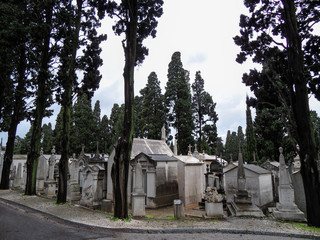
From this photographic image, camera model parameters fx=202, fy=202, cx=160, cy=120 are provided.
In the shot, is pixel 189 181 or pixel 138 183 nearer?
pixel 138 183

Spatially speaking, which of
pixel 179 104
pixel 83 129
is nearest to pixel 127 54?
pixel 179 104

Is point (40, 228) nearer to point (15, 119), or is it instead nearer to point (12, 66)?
point (12, 66)

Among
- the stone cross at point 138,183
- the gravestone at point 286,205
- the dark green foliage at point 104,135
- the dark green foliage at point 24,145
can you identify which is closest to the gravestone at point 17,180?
the stone cross at point 138,183

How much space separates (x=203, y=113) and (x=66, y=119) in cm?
2627

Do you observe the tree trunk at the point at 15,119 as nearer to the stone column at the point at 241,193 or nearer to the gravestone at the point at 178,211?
the gravestone at the point at 178,211

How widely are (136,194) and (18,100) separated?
13276 millimetres

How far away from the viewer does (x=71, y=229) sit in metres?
6.05

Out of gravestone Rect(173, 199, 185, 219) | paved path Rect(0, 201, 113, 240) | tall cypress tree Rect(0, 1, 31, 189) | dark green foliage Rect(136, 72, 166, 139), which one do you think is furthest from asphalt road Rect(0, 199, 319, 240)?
dark green foliage Rect(136, 72, 166, 139)

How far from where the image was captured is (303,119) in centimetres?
714

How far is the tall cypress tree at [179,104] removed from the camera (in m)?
27.9

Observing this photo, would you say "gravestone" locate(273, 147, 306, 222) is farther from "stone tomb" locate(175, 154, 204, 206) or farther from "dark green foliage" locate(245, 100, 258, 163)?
"dark green foliage" locate(245, 100, 258, 163)

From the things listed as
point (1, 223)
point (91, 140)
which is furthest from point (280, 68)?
point (91, 140)

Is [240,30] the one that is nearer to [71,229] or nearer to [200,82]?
[71,229]

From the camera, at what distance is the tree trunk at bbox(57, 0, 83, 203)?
32.9 feet
